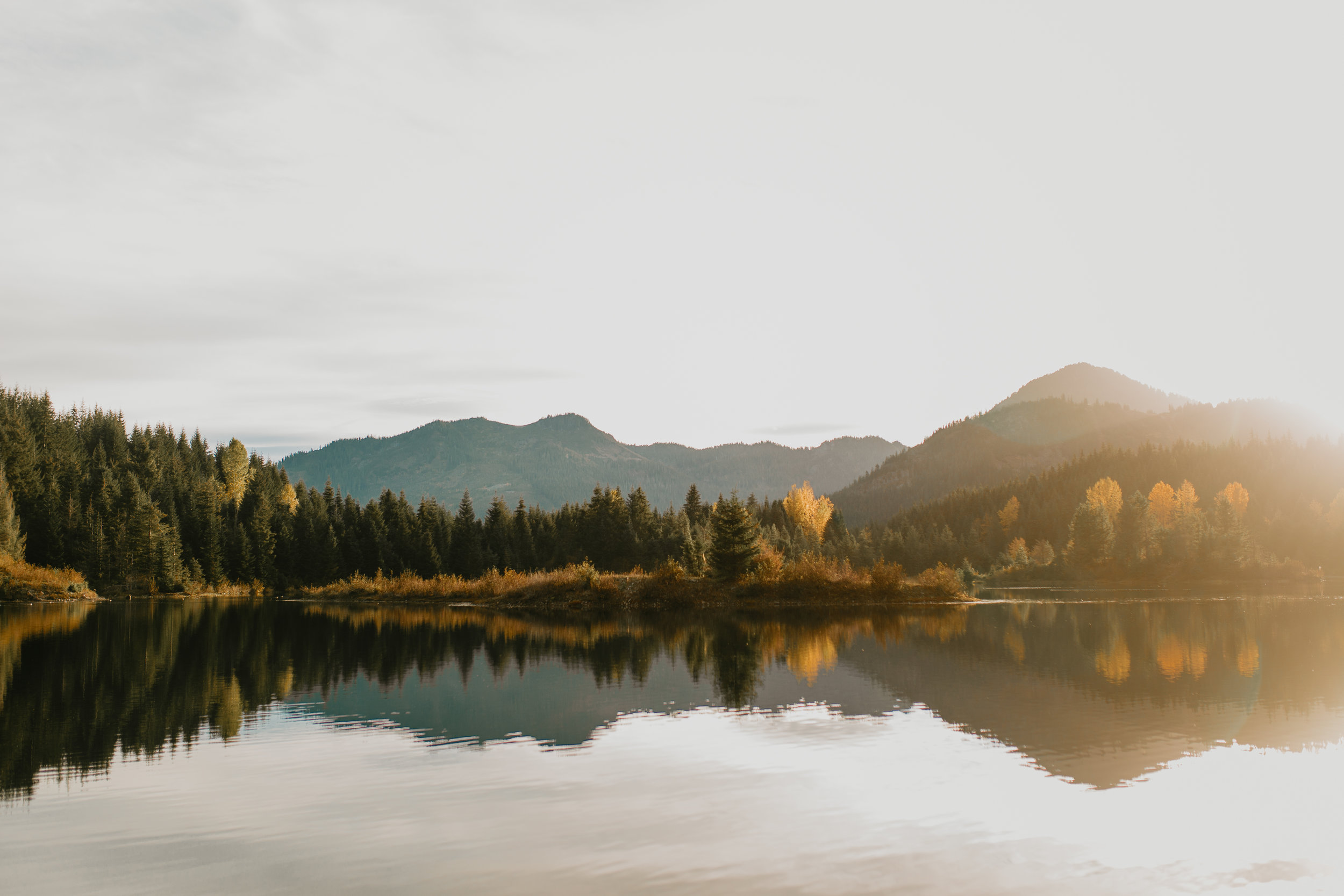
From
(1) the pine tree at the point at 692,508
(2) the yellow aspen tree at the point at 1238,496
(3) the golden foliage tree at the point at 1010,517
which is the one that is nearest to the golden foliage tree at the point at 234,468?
(1) the pine tree at the point at 692,508

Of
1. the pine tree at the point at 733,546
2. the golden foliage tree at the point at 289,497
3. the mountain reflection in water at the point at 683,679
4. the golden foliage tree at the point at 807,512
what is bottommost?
the mountain reflection in water at the point at 683,679

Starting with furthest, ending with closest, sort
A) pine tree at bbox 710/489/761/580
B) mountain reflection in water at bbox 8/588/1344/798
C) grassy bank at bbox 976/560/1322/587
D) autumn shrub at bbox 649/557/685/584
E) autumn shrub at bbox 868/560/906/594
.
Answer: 1. grassy bank at bbox 976/560/1322/587
2. autumn shrub at bbox 868/560/906/594
3. pine tree at bbox 710/489/761/580
4. autumn shrub at bbox 649/557/685/584
5. mountain reflection in water at bbox 8/588/1344/798

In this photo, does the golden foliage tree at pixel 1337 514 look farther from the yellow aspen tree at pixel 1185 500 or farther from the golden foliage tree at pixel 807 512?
the golden foliage tree at pixel 807 512

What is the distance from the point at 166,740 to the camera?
61.5 feet

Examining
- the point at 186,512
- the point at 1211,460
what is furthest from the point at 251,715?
the point at 1211,460

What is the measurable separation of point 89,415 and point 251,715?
156 m

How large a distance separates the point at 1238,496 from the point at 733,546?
11919 cm

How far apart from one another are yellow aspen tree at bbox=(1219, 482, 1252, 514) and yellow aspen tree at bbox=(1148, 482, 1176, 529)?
7514 mm

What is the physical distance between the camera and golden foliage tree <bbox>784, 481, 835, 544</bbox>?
14600 cm

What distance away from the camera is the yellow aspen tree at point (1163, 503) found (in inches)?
5300

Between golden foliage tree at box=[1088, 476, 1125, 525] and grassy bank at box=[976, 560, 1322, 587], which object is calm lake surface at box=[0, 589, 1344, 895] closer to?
grassy bank at box=[976, 560, 1322, 587]

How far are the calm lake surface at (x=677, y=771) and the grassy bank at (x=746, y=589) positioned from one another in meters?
28.2

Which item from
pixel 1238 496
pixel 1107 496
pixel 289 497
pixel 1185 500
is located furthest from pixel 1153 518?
pixel 289 497

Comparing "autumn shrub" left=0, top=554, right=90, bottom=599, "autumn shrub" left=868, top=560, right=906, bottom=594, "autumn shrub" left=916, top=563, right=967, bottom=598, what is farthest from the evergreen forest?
"autumn shrub" left=916, top=563, right=967, bottom=598
